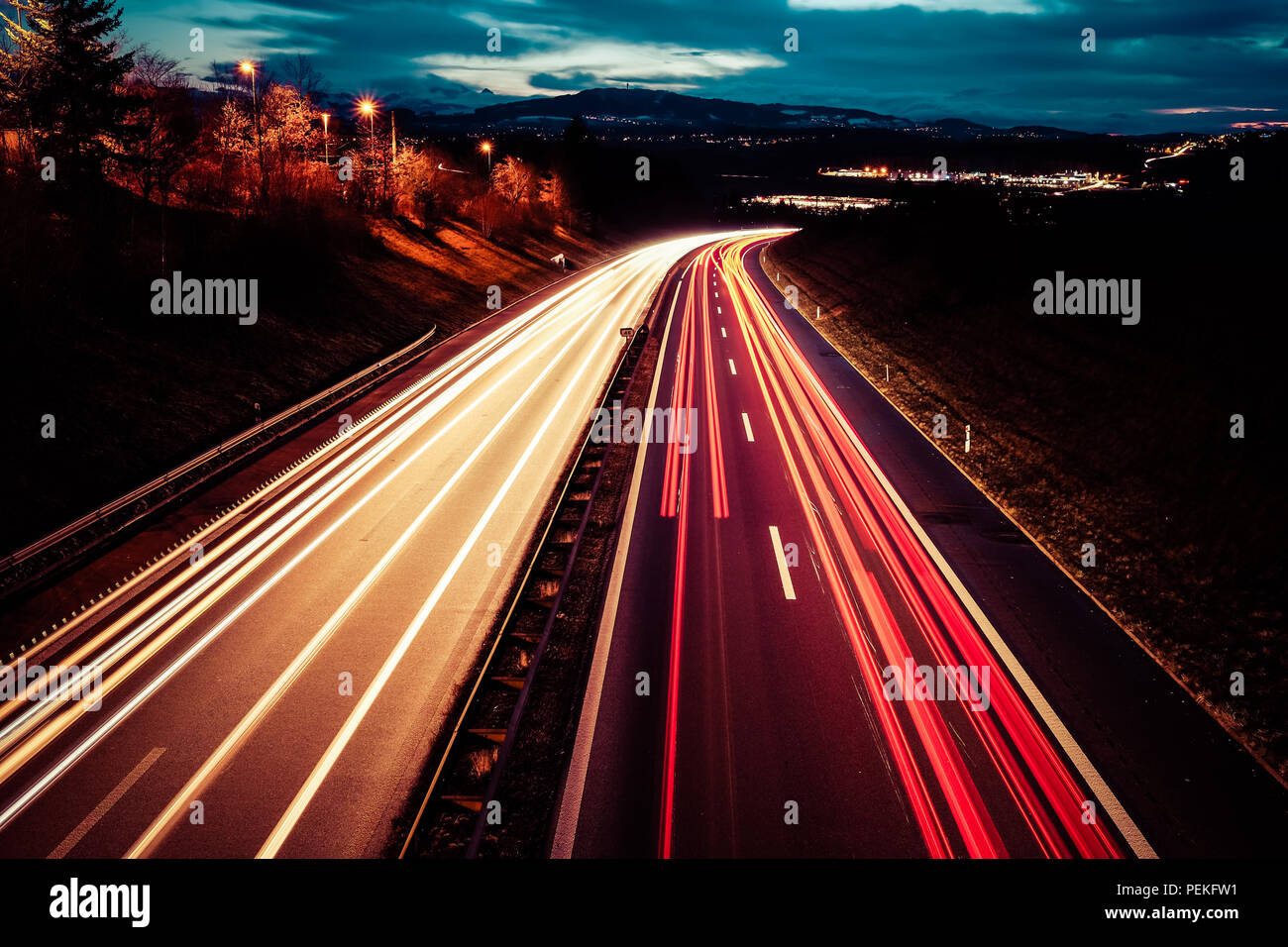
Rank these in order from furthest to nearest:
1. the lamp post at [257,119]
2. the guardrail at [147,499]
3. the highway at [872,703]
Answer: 1. the lamp post at [257,119]
2. the guardrail at [147,499]
3. the highway at [872,703]

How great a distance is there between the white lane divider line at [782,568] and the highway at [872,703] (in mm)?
42

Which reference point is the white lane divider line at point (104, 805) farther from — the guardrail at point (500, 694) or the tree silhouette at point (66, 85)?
the tree silhouette at point (66, 85)

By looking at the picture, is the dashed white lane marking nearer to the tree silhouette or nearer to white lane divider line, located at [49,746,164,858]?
white lane divider line, located at [49,746,164,858]

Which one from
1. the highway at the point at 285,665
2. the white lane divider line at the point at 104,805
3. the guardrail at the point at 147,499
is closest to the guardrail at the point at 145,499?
the guardrail at the point at 147,499

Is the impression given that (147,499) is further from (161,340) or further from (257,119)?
(257,119)

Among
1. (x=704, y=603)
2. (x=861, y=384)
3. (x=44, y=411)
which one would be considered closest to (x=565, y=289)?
(x=861, y=384)

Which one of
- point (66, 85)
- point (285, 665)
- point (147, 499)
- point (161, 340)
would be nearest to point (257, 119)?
point (66, 85)

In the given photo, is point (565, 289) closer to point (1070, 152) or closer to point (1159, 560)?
point (1159, 560)

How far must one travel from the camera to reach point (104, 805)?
7809 millimetres

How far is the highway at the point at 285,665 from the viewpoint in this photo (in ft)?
25.4

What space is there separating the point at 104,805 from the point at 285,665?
275cm

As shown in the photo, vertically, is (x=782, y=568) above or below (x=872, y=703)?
above

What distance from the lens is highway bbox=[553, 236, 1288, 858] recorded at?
7867 millimetres
